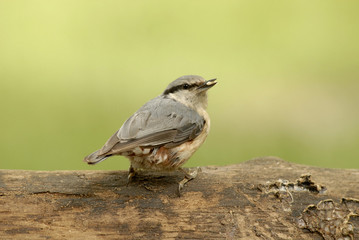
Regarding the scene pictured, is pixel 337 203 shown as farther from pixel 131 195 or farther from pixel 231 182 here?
pixel 131 195

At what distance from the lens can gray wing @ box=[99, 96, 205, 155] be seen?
3.65 m

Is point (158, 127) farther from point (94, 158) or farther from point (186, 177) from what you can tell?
point (94, 158)

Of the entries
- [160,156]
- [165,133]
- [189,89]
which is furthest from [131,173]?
[189,89]

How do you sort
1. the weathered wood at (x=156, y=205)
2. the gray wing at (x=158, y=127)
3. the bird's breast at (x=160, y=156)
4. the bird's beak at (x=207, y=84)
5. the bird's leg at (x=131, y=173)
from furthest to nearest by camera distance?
the bird's beak at (x=207, y=84)
the bird's leg at (x=131, y=173)
the bird's breast at (x=160, y=156)
the gray wing at (x=158, y=127)
the weathered wood at (x=156, y=205)

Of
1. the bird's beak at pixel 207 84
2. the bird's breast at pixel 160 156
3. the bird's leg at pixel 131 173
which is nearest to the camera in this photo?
the bird's breast at pixel 160 156

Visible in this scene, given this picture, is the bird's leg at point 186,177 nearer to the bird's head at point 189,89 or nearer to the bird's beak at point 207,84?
the bird's head at point 189,89

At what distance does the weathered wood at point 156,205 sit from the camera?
335cm

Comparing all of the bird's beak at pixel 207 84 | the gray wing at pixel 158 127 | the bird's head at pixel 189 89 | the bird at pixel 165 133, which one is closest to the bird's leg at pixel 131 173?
the bird at pixel 165 133

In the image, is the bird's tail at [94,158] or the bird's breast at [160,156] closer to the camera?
the bird's tail at [94,158]

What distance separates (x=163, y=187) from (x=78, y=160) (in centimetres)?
263

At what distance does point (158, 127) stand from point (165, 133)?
74 millimetres

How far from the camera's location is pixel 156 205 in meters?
3.57

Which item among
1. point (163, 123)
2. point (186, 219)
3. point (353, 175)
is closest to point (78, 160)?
point (163, 123)

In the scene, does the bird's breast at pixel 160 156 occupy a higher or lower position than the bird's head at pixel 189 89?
lower
